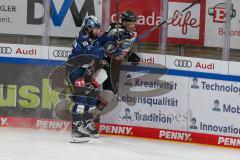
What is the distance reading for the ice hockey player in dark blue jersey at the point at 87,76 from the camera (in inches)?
309

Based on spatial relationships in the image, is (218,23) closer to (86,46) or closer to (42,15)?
(86,46)

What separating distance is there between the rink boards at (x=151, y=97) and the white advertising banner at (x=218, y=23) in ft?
1.92

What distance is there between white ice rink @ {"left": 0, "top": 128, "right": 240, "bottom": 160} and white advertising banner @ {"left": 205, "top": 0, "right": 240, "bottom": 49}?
4.68ft

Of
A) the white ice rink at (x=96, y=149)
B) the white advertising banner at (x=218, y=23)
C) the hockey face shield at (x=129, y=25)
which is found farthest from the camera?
the white advertising banner at (x=218, y=23)

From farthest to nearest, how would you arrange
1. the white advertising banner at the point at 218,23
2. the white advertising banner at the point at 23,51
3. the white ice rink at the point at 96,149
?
the white advertising banner at the point at 23,51 < the white advertising banner at the point at 218,23 < the white ice rink at the point at 96,149

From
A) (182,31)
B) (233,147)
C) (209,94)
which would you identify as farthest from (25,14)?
(233,147)

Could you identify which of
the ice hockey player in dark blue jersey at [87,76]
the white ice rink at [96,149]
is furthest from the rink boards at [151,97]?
the ice hockey player in dark blue jersey at [87,76]

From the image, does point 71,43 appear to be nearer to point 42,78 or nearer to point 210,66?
point 42,78

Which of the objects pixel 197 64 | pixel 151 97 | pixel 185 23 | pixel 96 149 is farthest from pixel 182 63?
pixel 96 149

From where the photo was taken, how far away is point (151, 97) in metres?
8.23

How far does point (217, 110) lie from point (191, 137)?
475 mm

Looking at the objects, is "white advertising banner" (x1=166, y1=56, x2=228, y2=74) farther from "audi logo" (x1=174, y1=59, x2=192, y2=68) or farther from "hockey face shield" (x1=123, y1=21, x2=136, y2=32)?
"hockey face shield" (x1=123, y1=21, x2=136, y2=32)

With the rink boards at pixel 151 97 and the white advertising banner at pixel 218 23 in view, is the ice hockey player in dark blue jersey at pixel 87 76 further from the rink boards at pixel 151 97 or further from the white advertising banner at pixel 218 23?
the white advertising banner at pixel 218 23

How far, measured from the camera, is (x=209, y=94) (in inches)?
313
